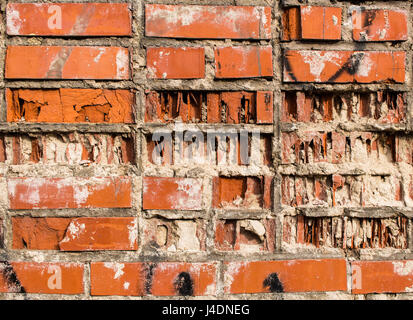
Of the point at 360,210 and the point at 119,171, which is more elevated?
the point at 119,171

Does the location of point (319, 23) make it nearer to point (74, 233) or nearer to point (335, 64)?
point (335, 64)

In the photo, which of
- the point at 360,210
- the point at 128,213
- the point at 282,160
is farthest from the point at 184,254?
the point at 360,210

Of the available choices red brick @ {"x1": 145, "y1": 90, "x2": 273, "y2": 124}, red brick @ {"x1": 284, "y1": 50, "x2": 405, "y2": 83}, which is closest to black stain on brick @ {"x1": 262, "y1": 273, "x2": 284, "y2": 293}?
red brick @ {"x1": 145, "y1": 90, "x2": 273, "y2": 124}

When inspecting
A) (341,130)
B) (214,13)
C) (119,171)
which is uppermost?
(214,13)

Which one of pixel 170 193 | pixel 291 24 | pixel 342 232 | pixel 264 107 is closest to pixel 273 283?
pixel 342 232

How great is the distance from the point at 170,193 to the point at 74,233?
0.27 metres

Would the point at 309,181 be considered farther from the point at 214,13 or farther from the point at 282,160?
the point at 214,13

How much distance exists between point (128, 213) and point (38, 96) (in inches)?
14.9

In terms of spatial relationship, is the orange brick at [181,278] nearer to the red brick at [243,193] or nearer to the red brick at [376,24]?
the red brick at [243,193]

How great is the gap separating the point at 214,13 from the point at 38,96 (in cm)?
50

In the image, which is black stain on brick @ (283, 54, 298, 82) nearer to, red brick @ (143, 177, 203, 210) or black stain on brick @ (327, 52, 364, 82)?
black stain on brick @ (327, 52, 364, 82)

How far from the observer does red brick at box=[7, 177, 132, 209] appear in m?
0.87

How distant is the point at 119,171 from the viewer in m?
0.89

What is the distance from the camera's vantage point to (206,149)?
90cm
